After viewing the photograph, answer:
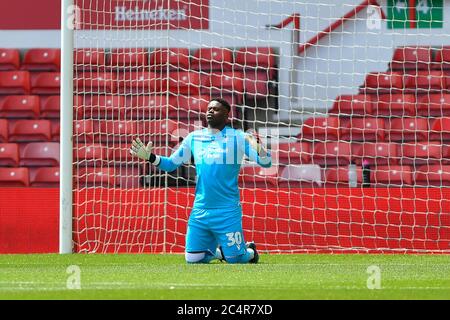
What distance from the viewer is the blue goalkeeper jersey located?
35.7ft

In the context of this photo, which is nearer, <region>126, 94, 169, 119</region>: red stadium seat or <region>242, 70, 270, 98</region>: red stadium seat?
<region>126, 94, 169, 119</region>: red stadium seat

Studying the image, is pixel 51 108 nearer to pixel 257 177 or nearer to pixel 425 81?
pixel 257 177

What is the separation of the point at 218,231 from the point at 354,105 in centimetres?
533

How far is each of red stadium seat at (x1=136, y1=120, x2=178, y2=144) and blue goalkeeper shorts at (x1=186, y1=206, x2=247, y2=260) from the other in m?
3.35

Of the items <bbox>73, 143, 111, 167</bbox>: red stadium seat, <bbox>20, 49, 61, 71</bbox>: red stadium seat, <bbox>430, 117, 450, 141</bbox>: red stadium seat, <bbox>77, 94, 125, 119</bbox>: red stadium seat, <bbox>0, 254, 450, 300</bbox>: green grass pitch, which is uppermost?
<bbox>20, 49, 61, 71</bbox>: red stadium seat

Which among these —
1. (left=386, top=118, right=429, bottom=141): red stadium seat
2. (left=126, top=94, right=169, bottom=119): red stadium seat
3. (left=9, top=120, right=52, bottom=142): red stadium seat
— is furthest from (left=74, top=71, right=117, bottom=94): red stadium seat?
(left=386, top=118, right=429, bottom=141): red stadium seat

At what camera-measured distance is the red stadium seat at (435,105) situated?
15500 millimetres

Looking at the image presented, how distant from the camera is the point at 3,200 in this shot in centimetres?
1362

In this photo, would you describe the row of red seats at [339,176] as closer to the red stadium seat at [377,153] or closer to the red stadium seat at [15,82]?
the red stadium seat at [377,153]

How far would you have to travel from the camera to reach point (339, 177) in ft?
48.0

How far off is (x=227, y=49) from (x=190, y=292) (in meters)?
8.75

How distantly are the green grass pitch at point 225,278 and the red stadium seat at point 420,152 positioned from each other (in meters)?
2.95

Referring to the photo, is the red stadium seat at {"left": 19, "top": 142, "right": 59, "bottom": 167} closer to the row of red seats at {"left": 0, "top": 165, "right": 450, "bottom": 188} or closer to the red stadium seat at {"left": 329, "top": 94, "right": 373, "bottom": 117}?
the row of red seats at {"left": 0, "top": 165, "right": 450, "bottom": 188}

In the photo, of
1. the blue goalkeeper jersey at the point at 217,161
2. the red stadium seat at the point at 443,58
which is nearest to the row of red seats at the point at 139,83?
the red stadium seat at the point at 443,58
